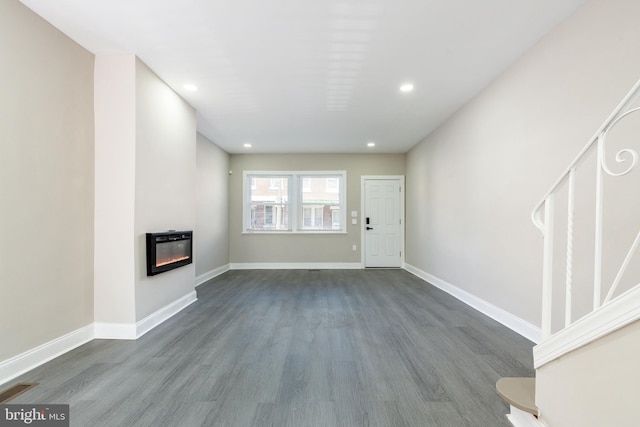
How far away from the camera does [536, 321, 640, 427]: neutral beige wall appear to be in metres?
0.95

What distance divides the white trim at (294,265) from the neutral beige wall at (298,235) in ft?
0.20

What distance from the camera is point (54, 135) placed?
2.23 metres

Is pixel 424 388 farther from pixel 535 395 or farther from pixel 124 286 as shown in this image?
pixel 124 286

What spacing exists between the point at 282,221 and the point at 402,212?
2.74 meters

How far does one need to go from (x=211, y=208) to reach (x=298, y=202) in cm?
191

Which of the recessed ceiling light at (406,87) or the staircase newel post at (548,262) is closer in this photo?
the staircase newel post at (548,262)

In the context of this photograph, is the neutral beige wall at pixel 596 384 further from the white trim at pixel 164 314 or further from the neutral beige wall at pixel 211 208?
the neutral beige wall at pixel 211 208

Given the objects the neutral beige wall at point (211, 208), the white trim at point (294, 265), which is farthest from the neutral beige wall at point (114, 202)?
the white trim at point (294, 265)

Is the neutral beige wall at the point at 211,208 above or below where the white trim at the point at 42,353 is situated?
above

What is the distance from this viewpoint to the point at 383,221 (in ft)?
21.0

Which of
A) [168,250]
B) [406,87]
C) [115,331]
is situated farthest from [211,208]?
[406,87]

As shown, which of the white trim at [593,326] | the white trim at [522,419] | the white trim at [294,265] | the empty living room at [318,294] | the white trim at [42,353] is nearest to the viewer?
the white trim at [593,326]

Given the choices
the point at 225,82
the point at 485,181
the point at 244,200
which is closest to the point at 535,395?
the point at 485,181

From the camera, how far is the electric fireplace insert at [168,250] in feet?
9.03
